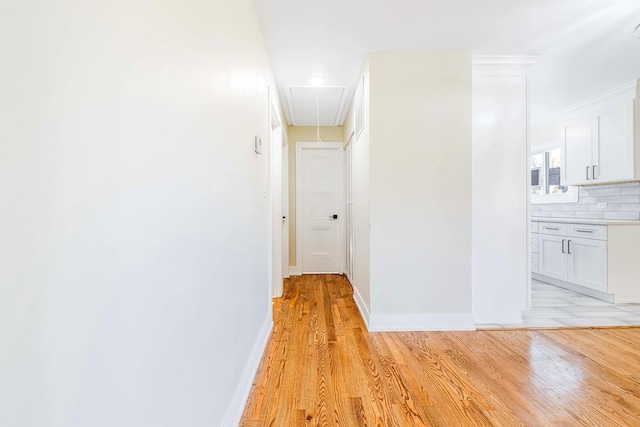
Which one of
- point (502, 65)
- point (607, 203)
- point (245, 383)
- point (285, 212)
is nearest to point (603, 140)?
point (607, 203)

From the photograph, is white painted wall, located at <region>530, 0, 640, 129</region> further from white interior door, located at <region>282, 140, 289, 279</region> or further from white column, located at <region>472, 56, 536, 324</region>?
white interior door, located at <region>282, 140, 289, 279</region>

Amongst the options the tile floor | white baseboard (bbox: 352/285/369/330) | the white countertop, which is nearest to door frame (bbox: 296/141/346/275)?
white baseboard (bbox: 352/285/369/330)

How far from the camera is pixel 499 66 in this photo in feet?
8.98

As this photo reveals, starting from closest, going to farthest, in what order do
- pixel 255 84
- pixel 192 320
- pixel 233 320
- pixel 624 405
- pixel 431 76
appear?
pixel 192 320 < pixel 233 320 < pixel 624 405 < pixel 255 84 < pixel 431 76

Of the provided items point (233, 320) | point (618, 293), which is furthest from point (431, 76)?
point (618, 293)

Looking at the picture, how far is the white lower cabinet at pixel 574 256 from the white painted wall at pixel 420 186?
1.95 metres

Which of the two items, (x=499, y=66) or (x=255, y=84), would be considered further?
(x=499, y=66)

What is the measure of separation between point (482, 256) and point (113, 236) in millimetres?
2848

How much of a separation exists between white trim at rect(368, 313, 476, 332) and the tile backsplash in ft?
9.34

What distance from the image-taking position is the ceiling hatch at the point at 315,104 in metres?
3.45

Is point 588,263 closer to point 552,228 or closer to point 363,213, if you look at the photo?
point 552,228

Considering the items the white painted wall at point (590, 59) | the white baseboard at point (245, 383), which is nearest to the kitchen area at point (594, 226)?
the white painted wall at point (590, 59)

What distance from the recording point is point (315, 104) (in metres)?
3.85

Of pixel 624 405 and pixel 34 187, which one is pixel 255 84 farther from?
pixel 624 405
